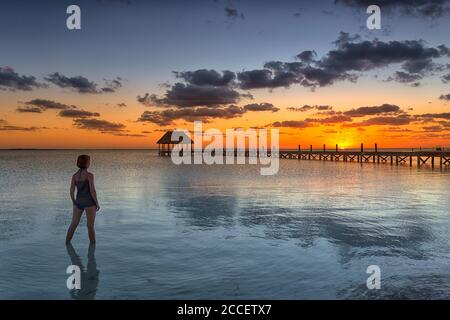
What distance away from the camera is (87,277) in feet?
22.4

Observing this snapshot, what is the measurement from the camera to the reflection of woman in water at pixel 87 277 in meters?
6.03

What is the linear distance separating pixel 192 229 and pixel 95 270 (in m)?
4.27

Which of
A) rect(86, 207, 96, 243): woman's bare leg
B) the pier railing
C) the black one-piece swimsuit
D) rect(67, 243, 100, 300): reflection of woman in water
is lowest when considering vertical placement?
rect(67, 243, 100, 300): reflection of woman in water

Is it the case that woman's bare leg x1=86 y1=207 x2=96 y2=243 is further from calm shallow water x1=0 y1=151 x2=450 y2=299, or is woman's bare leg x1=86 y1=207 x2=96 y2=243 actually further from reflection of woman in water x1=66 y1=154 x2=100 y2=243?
calm shallow water x1=0 y1=151 x2=450 y2=299

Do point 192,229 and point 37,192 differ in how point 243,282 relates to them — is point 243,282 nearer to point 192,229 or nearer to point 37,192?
point 192,229

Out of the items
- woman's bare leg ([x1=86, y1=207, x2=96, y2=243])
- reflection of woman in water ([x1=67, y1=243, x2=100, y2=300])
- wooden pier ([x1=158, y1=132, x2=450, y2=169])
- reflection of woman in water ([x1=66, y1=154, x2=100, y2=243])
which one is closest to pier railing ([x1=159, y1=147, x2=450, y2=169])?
wooden pier ([x1=158, y1=132, x2=450, y2=169])

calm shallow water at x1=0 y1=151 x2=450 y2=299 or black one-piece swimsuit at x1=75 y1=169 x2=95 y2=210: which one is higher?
black one-piece swimsuit at x1=75 y1=169 x2=95 y2=210

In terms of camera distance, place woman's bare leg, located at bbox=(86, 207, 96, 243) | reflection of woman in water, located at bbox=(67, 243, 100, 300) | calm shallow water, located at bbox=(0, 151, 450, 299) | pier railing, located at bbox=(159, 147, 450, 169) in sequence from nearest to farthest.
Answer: reflection of woman in water, located at bbox=(67, 243, 100, 300) < calm shallow water, located at bbox=(0, 151, 450, 299) < woman's bare leg, located at bbox=(86, 207, 96, 243) < pier railing, located at bbox=(159, 147, 450, 169)

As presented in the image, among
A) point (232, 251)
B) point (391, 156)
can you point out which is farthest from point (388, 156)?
point (232, 251)

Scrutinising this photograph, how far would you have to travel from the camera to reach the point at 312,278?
22.5ft

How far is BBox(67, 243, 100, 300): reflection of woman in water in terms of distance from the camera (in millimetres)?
6031

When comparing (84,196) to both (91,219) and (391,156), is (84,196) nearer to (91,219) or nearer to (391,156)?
(91,219)

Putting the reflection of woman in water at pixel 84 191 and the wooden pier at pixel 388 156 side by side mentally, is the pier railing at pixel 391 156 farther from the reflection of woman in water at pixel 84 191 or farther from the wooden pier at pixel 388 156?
the reflection of woman in water at pixel 84 191

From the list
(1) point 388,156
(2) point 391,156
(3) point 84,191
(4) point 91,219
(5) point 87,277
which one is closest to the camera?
(5) point 87,277
